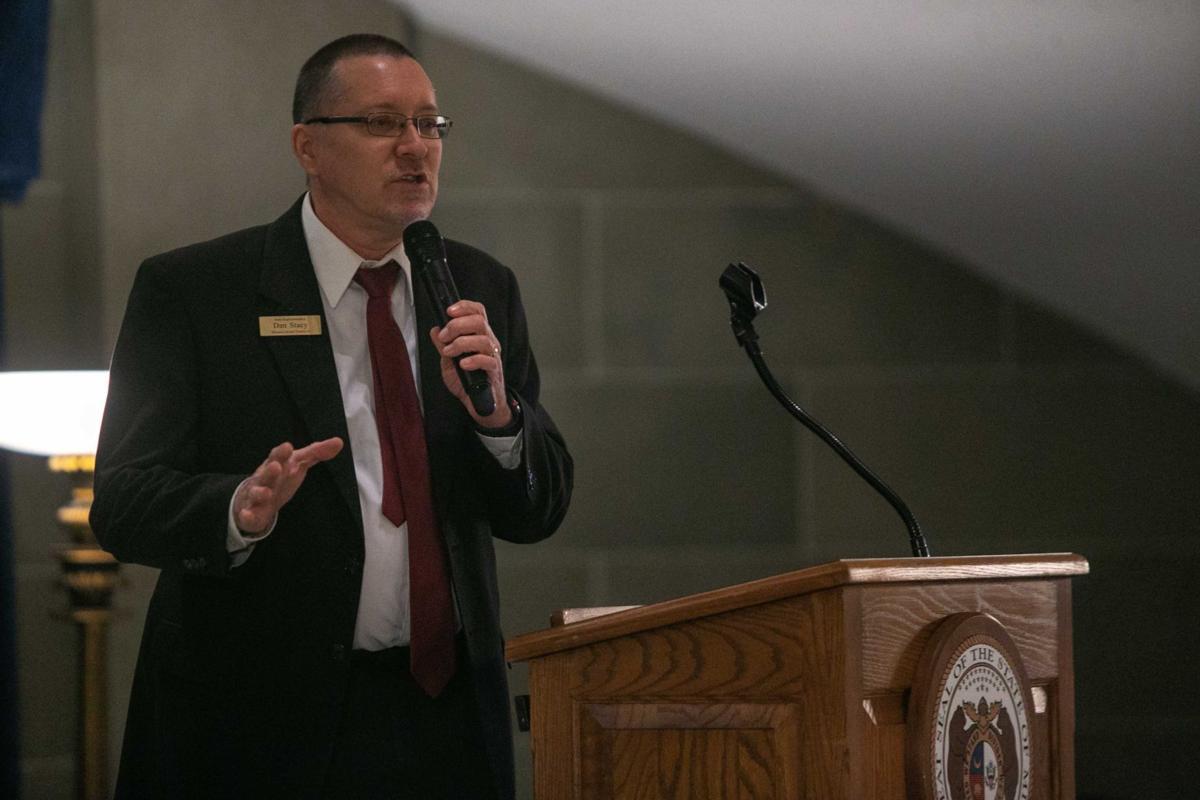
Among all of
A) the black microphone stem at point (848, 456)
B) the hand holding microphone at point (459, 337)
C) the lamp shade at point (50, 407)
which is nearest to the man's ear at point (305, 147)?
the hand holding microphone at point (459, 337)

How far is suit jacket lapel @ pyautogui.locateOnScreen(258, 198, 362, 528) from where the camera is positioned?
1.75 metres

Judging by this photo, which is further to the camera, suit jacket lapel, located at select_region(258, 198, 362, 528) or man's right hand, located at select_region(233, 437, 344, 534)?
suit jacket lapel, located at select_region(258, 198, 362, 528)

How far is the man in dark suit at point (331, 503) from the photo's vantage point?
170cm

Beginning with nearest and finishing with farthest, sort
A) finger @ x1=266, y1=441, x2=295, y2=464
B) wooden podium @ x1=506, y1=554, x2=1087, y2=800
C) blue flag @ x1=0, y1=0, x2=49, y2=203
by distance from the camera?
wooden podium @ x1=506, y1=554, x2=1087, y2=800, finger @ x1=266, y1=441, x2=295, y2=464, blue flag @ x1=0, y1=0, x2=49, y2=203

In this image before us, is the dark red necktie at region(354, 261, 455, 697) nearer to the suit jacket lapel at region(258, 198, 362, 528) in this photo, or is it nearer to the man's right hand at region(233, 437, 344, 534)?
the suit jacket lapel at region(258, 198, 362, 528)

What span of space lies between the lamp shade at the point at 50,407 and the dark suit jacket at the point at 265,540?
33.2 inches

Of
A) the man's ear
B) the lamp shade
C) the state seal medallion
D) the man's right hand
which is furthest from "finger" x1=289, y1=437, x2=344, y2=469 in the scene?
the lamp shade

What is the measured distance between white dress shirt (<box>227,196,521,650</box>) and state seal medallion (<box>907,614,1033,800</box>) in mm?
569

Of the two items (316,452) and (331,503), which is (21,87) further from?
(316,452)

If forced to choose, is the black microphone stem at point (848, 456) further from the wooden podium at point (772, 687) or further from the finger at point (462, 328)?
the finger at point (462, 328)

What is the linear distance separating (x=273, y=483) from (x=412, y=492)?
252 mm

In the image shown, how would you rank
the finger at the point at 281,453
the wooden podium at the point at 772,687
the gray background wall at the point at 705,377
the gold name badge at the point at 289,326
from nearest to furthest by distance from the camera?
the wooden podium at the point at 772,687
the finger at the point at 281,453
the gold name badge at the point at 289,326
the gray background wall at the point at 705,377

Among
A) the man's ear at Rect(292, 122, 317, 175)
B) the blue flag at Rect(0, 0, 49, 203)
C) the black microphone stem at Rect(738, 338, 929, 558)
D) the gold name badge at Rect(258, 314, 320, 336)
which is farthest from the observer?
the blue flag at Rect(0, 0, 49, 203)

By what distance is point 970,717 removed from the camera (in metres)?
1.43
